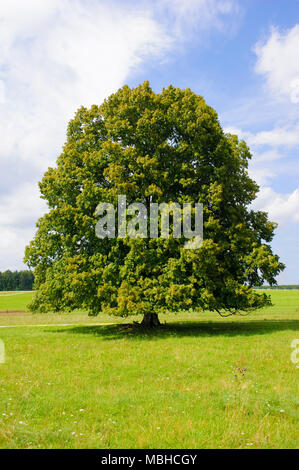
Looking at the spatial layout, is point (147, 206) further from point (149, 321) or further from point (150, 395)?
point (150, 395)

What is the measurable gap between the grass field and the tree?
12.1 feet

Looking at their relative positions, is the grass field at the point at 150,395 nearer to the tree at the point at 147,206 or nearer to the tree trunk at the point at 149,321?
the tree at the point at 147,206

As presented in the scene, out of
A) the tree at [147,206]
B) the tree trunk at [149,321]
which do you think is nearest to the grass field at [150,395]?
the tree at [147,206]

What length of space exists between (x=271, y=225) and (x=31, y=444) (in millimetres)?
23812

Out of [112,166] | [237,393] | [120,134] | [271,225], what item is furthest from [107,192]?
[237,393]

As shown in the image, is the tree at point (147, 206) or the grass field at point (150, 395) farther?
the tree at point (147, 206)

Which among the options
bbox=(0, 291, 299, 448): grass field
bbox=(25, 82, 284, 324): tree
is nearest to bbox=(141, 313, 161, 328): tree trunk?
bbox=(25, 82, 284, 324): tree

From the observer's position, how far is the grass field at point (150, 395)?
24.8 ft

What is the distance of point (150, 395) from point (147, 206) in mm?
16734

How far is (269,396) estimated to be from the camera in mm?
10438

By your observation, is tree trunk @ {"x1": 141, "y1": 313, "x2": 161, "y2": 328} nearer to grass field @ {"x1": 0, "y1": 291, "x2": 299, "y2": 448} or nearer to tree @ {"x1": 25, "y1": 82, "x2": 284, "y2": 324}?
tree @ {"x1": 25, "y1": 82, "x2": 284, "y2": 324}

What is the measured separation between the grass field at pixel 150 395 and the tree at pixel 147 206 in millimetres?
3700

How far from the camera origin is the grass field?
24.8 feet

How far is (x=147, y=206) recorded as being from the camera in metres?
25.8
